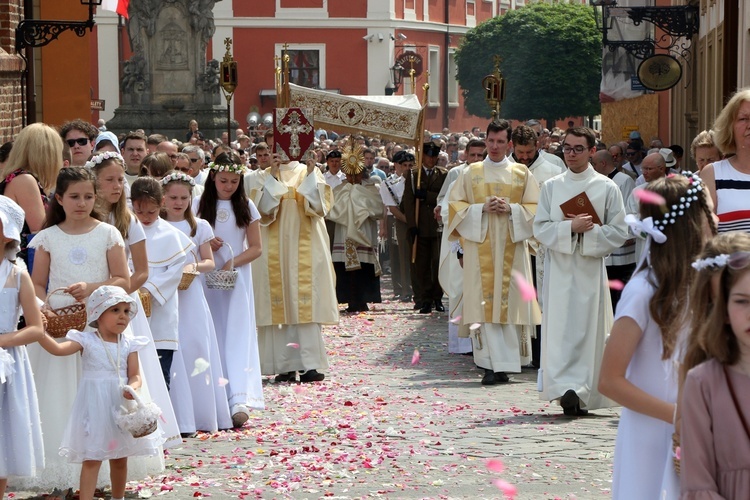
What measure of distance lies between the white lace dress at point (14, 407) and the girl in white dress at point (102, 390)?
0.16 meters

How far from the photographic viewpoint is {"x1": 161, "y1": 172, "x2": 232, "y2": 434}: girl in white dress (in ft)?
31.5

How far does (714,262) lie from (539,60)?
55.1 m

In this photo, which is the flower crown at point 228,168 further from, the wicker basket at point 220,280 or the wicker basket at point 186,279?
the wicker basket at point 186,279

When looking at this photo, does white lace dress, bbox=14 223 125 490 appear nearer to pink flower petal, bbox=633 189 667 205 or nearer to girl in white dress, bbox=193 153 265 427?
girl in white dress, bbox=193 153 265 427

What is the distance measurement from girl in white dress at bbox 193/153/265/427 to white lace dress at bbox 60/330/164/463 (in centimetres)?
306

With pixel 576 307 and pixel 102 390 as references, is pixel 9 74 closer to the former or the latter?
pixel 576 307

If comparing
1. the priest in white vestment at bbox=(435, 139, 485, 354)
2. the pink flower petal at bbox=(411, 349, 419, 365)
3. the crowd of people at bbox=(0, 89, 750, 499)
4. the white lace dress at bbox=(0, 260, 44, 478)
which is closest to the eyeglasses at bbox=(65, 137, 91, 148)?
the crowd of people at bbox=(0, 89, 750, 499)

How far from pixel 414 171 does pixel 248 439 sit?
9.41 m

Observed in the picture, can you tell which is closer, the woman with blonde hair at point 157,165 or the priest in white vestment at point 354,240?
the woman with blonde hair at point 157,165

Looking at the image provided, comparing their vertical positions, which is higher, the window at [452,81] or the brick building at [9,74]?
the window at [452,81]


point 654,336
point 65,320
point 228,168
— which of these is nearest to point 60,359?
point 65,320

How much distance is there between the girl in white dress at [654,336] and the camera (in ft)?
15.3

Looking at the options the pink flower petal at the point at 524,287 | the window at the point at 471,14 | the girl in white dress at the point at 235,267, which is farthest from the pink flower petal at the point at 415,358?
the window at the point at 471,14

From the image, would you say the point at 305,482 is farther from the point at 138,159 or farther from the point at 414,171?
the point at 414,171
